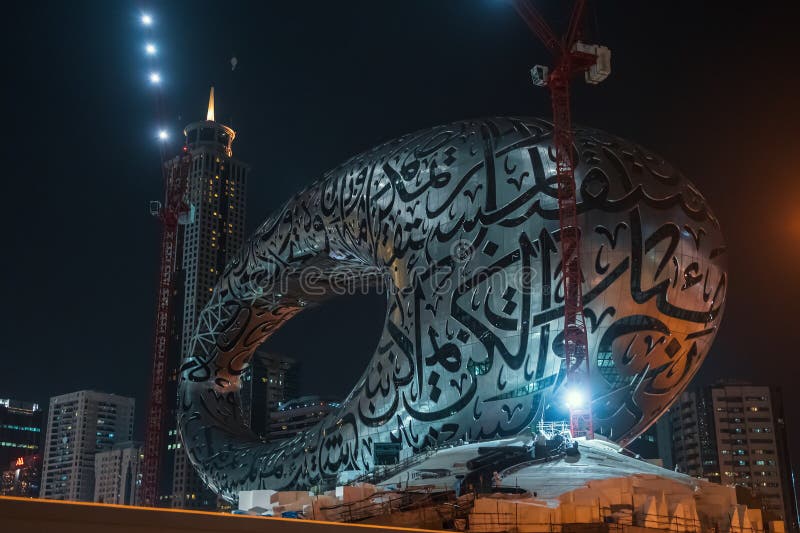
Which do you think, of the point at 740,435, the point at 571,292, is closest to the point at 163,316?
the point at 571,292

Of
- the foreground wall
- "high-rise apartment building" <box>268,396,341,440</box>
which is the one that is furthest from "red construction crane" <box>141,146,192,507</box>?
"high-rise apartment building" <box>268,396,341,440</box>

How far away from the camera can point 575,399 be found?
106 ft

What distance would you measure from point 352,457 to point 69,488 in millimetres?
161452

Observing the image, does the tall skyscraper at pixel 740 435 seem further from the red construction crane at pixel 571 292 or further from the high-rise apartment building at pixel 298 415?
the red construction crane at pixel 571 292

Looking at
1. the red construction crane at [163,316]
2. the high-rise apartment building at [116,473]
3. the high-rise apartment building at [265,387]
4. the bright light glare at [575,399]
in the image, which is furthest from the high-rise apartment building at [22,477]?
the bright light glare at [575,399]

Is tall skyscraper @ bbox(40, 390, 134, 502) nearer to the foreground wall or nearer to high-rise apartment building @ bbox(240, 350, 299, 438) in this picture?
high-rise apartment building @ bbox(240, 350, 299, 438)

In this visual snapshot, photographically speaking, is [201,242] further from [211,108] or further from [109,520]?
[109,520]

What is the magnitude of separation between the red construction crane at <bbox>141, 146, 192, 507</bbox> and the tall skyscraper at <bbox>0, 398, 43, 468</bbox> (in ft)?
359

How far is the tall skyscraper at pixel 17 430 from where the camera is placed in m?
172

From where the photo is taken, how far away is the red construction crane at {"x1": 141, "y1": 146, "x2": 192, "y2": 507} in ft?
240

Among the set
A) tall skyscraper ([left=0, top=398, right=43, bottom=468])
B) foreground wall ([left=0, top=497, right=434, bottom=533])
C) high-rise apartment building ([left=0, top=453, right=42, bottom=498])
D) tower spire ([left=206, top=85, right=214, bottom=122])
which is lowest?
foreground wall ([left=0, top=497, right=434, bottom=533])

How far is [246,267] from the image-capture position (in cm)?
5059

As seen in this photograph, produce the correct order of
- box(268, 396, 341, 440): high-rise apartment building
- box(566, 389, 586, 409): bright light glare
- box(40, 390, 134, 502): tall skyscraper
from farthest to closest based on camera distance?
box(40, 390, 134, 502): tall skyscraper
box(268, 396, 341, 440): high-rise apartment building
box(566, 389, 586, 409): bright light glare

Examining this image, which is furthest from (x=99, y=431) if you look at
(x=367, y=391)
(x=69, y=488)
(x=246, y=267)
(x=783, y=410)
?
(x=367, y=391)
